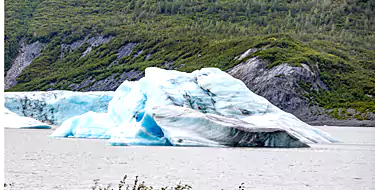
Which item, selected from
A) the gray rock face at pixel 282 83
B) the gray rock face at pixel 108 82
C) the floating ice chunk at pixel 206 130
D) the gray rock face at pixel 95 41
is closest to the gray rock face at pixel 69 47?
the gray rock face at pixel 95 41

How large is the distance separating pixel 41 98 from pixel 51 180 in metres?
30.8

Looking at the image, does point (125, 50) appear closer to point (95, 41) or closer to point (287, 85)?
point (95, 41)

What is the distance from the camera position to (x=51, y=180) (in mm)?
12516

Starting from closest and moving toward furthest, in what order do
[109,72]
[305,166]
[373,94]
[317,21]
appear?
[305,166] → [373,94] → [109,72] → [317,21]

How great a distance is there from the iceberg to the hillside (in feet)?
91.3

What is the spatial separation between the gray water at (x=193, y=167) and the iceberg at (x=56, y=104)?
→ 719 inches

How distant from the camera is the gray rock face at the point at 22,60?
3869 inches

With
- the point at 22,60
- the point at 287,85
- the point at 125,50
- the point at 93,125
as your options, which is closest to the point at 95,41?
the point at 125,50

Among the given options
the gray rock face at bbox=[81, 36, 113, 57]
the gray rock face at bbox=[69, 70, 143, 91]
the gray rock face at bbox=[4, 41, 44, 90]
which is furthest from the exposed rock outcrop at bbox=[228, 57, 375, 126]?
the gray rock face at bbox=[4, 41, 44, 90]

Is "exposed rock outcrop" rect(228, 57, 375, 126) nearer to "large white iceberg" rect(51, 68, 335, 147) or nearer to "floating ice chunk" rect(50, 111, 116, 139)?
"large white iceberg" rect(51, 68, 335, 147)

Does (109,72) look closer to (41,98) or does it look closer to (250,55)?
(250,55)

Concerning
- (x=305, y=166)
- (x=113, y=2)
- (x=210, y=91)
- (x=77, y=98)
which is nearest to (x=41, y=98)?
(x=77, y=98)

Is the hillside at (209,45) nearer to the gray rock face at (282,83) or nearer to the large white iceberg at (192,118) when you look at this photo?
the gray rock face at (282,83)

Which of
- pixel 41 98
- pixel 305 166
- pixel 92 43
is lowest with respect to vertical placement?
pixel 92 43
